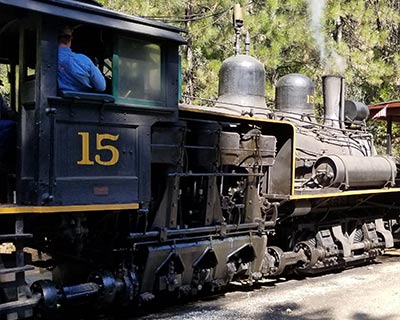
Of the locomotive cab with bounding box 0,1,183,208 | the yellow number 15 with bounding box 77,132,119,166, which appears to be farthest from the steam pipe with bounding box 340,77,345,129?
the yellow number 15 with bounding box 77,132,119,166

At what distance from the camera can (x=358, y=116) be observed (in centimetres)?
1016

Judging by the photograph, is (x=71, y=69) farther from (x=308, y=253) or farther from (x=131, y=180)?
(x=308, y=253)

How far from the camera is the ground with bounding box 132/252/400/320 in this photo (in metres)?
5.86

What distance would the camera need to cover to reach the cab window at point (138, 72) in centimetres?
509

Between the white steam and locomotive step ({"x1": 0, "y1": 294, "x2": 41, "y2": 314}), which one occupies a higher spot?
the white steam

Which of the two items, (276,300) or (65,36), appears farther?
(276,300)

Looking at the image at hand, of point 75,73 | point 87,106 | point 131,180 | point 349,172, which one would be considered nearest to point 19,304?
point 131,180

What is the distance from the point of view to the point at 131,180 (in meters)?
5.16

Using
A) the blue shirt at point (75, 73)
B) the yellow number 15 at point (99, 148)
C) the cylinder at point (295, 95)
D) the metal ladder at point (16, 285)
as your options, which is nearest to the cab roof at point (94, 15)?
the blue shirt at point (75, 73)

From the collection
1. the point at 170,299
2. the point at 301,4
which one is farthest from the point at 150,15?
the point at 170,299

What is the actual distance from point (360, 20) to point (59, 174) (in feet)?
41.3

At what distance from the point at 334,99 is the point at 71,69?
5.83 m

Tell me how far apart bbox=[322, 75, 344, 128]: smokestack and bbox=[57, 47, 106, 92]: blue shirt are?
5489mm

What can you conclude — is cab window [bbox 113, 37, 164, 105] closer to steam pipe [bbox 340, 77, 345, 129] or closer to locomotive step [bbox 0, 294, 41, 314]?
locomotive step [bbox 0, 294, 41, 314]
